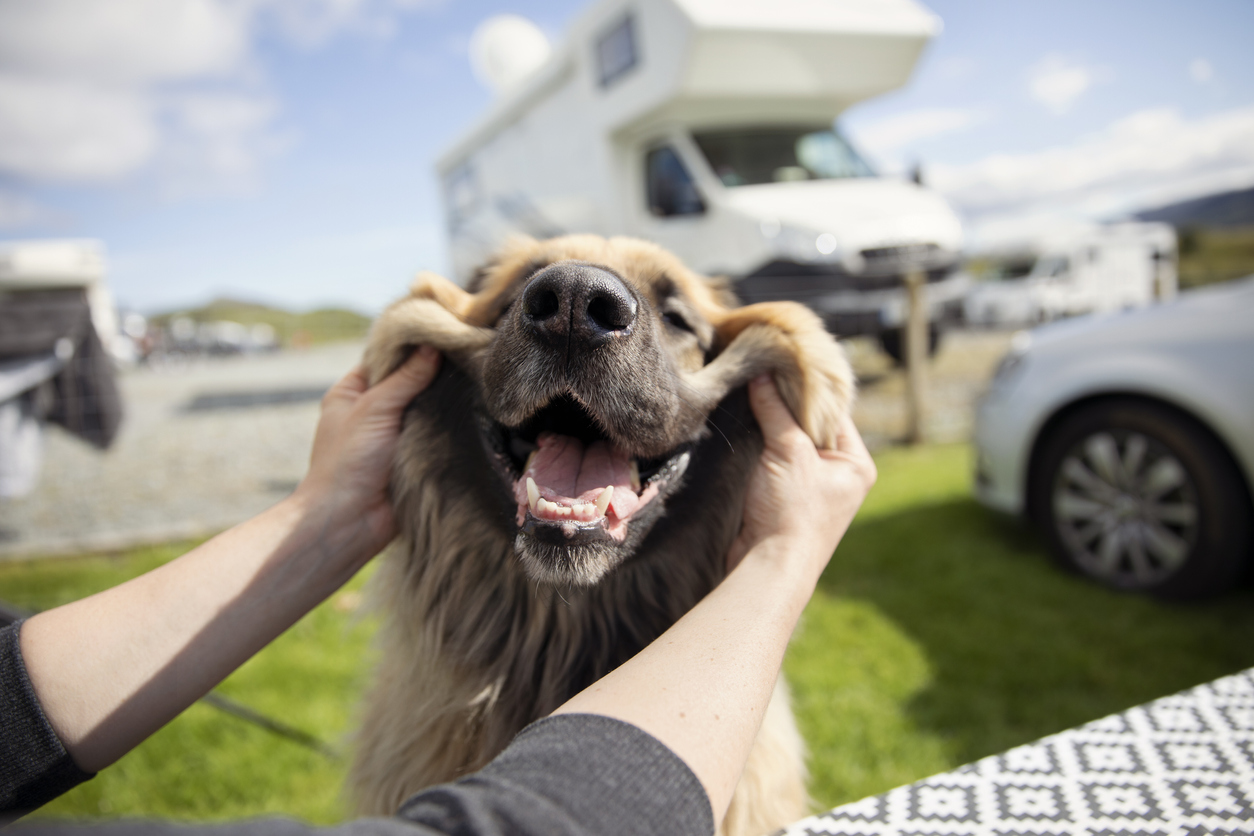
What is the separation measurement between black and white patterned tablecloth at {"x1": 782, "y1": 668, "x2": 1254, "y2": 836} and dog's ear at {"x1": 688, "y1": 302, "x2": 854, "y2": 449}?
697 millimetres

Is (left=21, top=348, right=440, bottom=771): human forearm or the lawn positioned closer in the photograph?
(left=21, top=348, right=440, bottom=771): human forearm

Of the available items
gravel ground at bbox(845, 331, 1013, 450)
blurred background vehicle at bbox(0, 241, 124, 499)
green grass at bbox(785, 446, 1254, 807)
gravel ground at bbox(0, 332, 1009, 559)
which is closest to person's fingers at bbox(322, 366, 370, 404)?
green grass at bbox(785, 446, 1254, 807)

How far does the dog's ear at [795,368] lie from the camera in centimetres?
155

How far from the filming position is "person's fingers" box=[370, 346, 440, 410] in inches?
64.7

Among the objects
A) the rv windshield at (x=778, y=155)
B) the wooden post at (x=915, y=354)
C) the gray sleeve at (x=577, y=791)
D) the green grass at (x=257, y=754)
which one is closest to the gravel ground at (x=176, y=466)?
the green grass at (x=257, y=754)

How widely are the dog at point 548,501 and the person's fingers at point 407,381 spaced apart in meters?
0.04

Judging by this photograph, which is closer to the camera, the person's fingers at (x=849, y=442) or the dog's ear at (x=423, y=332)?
the person's fingers at (x=849, y=442)

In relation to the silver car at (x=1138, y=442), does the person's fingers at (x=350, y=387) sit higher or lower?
higher

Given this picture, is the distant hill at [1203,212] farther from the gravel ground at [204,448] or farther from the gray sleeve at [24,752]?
the gray sleeve at [24,752]

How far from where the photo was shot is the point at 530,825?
2.28 feet

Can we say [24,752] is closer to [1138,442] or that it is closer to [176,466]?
[1138,442]

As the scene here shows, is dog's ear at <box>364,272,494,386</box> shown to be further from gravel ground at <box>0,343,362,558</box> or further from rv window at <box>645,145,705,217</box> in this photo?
rv window at <box>645,145,705,217</box>

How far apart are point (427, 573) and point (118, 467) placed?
7.52 m

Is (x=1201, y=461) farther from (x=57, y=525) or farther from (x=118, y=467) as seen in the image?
(x=118, y=467)
